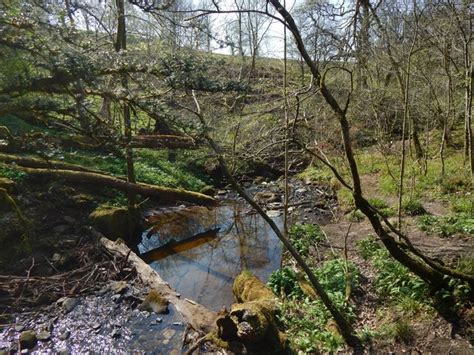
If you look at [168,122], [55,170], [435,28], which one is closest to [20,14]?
[168,122]

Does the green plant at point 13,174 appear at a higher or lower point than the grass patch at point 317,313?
higher

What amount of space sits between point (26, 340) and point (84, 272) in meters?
2.32

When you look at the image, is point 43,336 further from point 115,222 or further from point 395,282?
point 395,282

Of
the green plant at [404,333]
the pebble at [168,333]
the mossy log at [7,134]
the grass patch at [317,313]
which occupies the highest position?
the mossy log at [7,134]

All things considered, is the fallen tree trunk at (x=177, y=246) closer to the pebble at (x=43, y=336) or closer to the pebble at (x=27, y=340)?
the pebble at (x=43, y=336)

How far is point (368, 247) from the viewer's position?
796 cm

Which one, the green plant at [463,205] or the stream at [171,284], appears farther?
the green plant at [463,205]

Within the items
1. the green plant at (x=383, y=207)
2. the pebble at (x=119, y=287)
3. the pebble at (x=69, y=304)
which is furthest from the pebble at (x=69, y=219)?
the green plant at (x=383, y=207)

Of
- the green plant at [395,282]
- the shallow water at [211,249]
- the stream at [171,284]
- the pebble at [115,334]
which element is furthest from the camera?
the shallow water at [211,249]

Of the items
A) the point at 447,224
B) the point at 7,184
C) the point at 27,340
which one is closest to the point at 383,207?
the point at 447,224

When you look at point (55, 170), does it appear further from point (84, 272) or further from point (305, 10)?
point (305, 10)

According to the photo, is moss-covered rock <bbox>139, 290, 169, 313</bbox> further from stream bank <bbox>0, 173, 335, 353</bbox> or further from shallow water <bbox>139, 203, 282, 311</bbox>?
shallow water <bbox>139, 203, 282, 311</bbox>

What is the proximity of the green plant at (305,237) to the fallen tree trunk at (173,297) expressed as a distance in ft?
10.1

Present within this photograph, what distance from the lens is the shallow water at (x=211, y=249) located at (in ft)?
27.1
